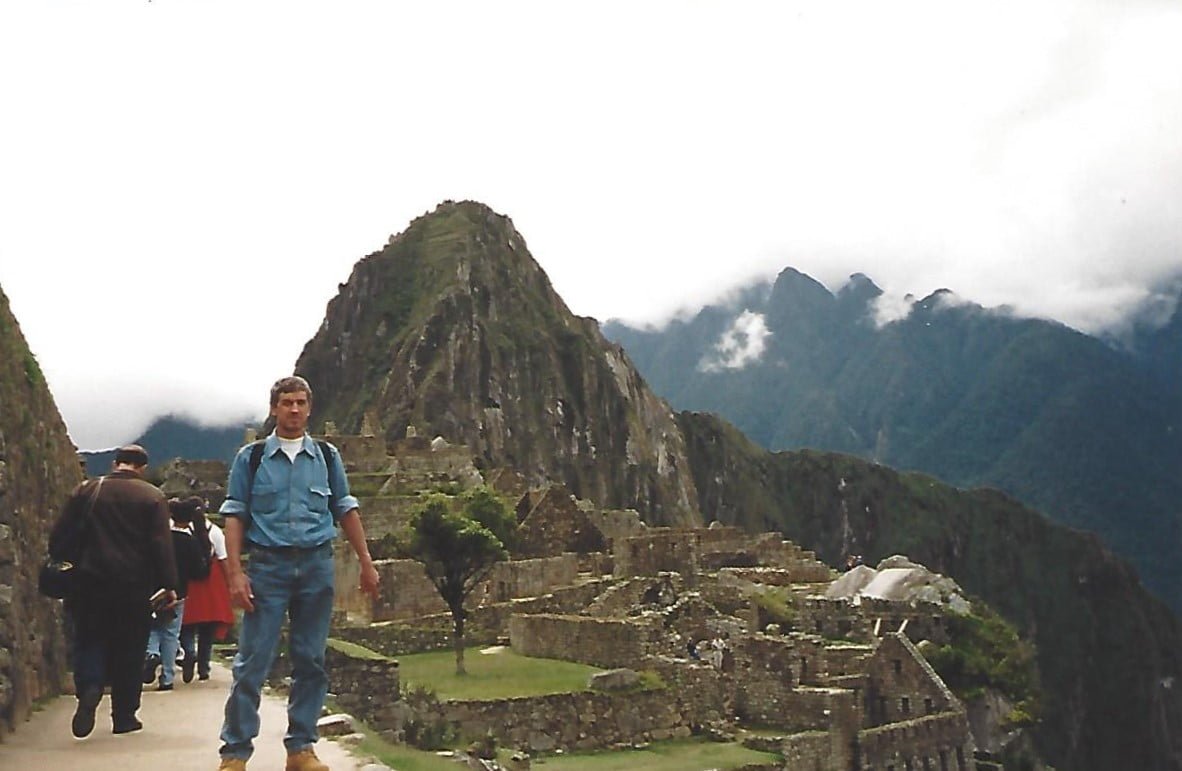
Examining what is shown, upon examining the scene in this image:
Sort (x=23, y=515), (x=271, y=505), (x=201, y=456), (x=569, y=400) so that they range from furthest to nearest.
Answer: (x=569, y=400), (x=201, y=456), (x=23, y=515), (x=271, y=505)

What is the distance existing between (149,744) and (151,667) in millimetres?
3899

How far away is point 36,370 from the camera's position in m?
13.0

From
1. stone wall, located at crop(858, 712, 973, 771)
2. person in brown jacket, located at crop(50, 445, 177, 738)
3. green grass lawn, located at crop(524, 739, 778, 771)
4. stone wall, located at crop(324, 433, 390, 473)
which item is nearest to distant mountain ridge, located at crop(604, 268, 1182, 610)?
stone wall, located at crop(324, 433, 390, 473)

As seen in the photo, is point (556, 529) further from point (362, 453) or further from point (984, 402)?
point (984, 402)

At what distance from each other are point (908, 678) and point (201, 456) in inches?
1230

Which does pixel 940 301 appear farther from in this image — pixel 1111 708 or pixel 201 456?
pixel 201 456

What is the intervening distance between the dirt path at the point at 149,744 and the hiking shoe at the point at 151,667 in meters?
1.19

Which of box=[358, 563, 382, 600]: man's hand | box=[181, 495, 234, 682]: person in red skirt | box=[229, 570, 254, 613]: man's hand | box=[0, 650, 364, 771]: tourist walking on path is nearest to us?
box=[229, 570, 254, 613]: man's hand

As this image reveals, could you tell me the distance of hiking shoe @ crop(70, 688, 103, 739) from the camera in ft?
27.0

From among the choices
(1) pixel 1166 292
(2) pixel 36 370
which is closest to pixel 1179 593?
(1) pixel 1166 292

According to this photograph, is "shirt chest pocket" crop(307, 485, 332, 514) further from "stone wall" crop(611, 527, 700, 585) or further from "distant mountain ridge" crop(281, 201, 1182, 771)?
"distant mountain ridge" crop(281, 201, 1182, 771)

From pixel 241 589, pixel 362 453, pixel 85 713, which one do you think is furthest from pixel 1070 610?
pixel 241 589

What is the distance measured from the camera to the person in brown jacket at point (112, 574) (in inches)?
321

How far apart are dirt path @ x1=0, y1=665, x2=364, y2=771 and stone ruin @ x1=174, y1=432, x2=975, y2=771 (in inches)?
78.5
